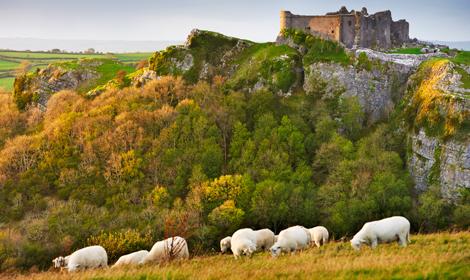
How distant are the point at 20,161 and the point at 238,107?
82.7ft

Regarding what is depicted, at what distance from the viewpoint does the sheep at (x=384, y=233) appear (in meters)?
21.5

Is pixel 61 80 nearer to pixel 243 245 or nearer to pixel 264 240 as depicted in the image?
pixel 264 240

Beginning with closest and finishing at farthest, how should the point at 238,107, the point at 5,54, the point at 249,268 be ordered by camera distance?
the point at 249,268
the point at 238,107
the point at 5,54

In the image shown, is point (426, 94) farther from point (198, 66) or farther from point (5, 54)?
point (5, 54)

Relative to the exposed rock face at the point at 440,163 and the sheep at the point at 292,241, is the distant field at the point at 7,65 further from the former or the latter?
the sheep at the point at 292,241

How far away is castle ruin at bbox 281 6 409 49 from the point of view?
200 ft

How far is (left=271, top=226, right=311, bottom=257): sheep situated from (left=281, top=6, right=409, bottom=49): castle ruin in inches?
1659

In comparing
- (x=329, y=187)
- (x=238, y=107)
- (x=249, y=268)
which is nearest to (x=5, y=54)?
(x=238, y=107)

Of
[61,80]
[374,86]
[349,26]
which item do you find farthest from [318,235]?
[61,80]

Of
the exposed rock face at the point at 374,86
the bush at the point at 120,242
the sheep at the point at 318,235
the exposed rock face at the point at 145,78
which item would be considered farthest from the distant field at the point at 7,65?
the sheep at the point at 318,235

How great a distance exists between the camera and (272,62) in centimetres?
5722

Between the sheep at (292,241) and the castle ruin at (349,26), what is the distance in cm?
4214

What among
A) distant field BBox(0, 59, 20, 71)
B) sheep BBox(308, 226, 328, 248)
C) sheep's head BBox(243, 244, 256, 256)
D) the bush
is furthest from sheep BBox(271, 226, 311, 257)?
distant field BBox(0, 59, 20, 71)

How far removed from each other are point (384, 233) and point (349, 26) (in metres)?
45.4
